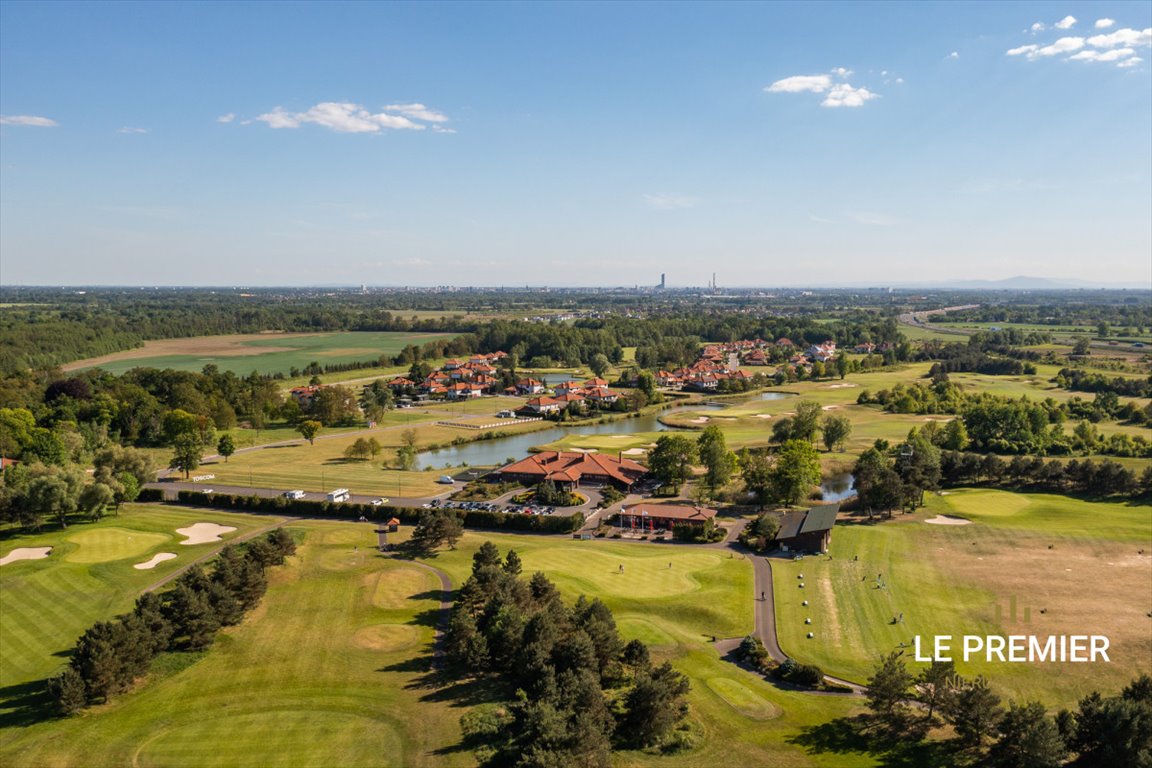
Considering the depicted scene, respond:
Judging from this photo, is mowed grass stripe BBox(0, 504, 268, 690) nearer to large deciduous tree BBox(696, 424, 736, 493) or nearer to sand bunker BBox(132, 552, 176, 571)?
sand bunker BBox(132, 552, 176, 571)

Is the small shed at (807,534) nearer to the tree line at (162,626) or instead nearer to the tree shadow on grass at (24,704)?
the tree line at (162,626)

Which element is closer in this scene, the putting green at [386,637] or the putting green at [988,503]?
the putting green at [386,637]

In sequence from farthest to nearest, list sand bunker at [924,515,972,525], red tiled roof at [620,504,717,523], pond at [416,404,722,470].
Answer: pond at [416,404,722,470], sand bunker at [924,515,972,525], red tiled roof at [620,504,717,523]

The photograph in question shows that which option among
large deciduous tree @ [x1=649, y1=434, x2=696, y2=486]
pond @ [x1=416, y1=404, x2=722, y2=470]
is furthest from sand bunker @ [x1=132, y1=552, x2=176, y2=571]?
large deciduous tree @ [x1=649, y1=434, x2=696, y2=486]

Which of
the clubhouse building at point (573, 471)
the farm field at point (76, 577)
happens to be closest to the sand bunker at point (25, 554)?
the farm field at point (76, 577)

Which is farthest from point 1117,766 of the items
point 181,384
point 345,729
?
point 181,384

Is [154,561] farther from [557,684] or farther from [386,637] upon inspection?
[557,684]

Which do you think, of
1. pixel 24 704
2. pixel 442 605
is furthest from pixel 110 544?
pixel 442 605
